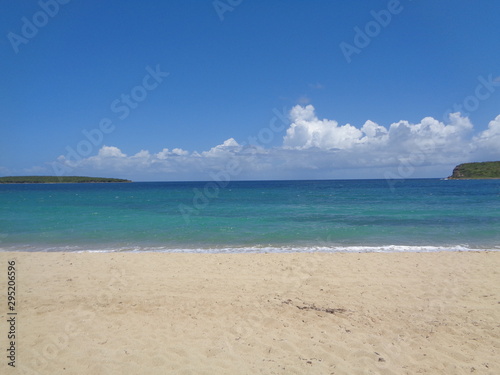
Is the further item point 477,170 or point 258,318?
point 477,170

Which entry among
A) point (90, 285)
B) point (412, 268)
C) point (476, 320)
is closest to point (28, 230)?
point (90, 285)

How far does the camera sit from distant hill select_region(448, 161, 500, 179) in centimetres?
13438

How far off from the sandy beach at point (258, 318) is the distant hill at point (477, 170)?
6220 inches

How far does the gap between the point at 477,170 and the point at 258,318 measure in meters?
175

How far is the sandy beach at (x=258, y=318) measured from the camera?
496 cm

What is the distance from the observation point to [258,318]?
21.3 ft

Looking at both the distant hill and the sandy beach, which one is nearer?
the sandy beach

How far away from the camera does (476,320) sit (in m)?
6.30

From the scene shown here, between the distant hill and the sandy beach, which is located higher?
the distant hill

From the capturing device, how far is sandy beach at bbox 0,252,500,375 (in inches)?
195

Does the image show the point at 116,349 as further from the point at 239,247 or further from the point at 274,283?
the point at 239,247

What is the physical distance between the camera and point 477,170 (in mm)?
142375

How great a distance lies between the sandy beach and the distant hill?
518 ft

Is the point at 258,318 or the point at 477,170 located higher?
the point at 477,170
